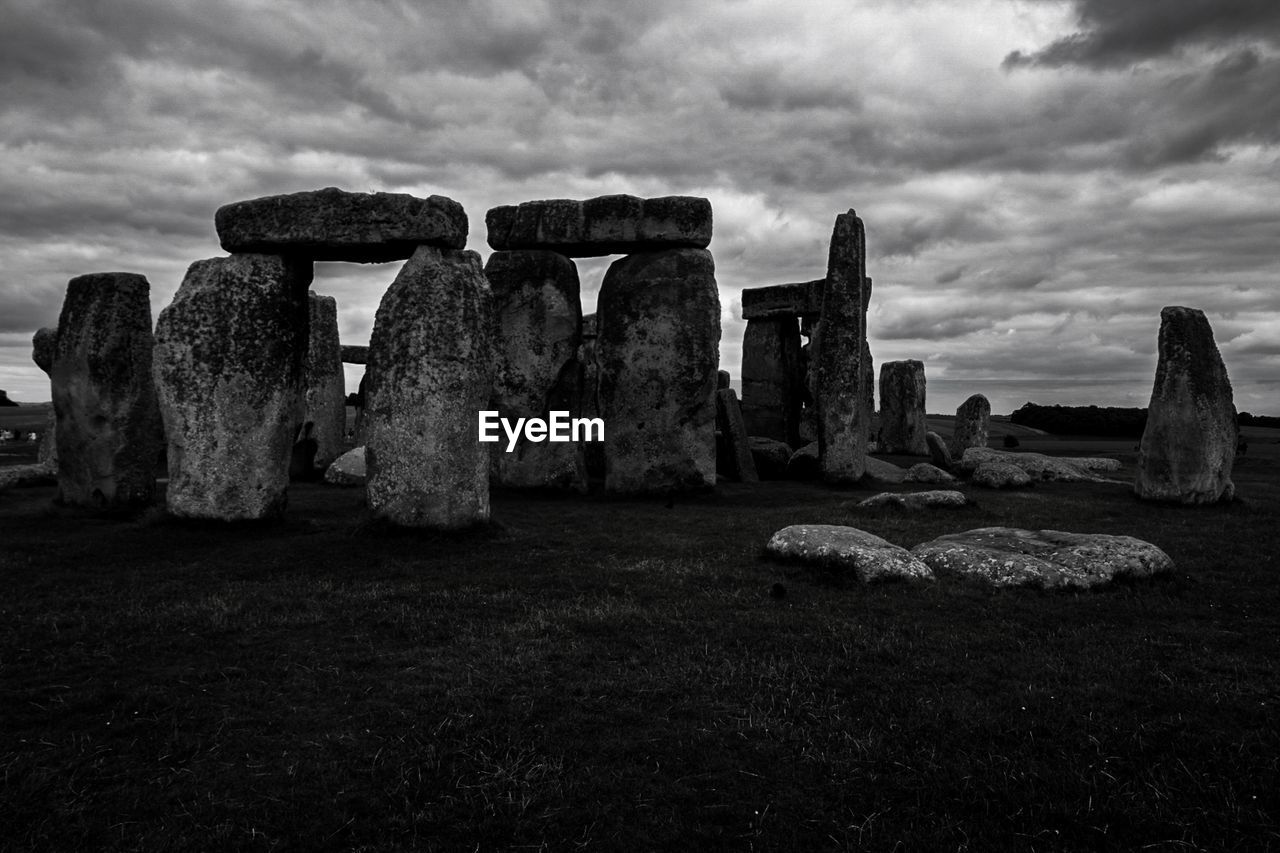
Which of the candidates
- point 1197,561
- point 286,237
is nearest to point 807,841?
point 1197,561

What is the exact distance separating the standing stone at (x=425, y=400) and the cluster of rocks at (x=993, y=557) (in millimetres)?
3474

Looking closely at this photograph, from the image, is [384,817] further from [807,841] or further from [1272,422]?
[1272,422]

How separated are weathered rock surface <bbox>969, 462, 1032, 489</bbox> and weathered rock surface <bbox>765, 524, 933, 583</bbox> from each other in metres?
8.64

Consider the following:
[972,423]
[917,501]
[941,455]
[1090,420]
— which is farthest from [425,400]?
[1090,420]

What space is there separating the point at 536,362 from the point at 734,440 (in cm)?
461

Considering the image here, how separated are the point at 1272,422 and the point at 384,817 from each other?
46116 millimetres

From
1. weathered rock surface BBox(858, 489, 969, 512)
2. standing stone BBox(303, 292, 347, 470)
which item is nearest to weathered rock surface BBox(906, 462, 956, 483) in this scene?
weathered rock surface BBox(858, 489, 969, 512)

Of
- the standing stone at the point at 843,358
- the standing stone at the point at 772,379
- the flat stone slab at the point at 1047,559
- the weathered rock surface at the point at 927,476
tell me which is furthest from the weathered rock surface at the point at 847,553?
the standing stone at the point at 772,379

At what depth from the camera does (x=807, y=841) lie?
3.18 m

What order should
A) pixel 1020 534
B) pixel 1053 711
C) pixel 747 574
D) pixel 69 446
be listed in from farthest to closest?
1. pixel 69 446
2. pixel 1020 534
3. pixel 747 574
4. pixel 1053 711

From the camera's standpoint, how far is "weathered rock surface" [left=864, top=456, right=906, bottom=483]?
54.4 feet

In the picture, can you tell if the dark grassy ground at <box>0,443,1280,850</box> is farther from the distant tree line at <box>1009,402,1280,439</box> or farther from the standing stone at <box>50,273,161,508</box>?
the distant tree line at <box>1009,402,1280,439</box>

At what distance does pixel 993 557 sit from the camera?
729 centimetres

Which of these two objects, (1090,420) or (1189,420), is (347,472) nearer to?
(1189,420)
